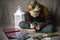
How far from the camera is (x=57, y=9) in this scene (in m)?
1.44

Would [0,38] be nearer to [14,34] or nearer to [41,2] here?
[14,34]

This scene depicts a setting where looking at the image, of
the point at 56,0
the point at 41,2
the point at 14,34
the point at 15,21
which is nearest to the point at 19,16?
the point at 15,21

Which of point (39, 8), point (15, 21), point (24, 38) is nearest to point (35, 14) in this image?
point (39, 8)

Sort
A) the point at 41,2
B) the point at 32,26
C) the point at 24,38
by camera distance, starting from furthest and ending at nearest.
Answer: the point at 41,2
the point at 32,26
the point at 24,38

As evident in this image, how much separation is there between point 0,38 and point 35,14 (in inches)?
12.5

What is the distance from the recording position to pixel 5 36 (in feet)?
3.70

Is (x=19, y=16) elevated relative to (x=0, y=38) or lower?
elevated

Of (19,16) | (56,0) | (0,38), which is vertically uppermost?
(56,0)

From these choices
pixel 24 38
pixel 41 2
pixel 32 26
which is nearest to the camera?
pixel 24 38

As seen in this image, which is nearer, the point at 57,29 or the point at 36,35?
the point at 36,35

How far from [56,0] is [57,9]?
0.25ft

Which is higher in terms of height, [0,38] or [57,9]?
[57,9]

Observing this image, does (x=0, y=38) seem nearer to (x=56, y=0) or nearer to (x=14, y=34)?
(x=14, y=34)

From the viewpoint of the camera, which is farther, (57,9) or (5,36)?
(57,9)
